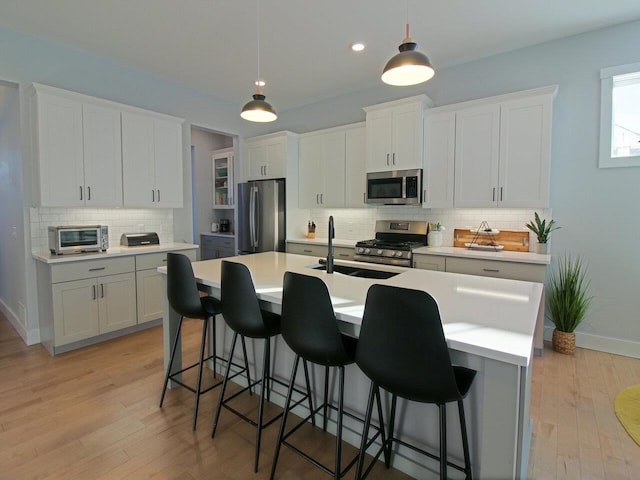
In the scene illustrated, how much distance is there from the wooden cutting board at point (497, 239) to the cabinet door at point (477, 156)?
0.43 m


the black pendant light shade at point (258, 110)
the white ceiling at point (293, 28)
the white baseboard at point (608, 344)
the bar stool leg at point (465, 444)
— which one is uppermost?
the white ceiling at point (293, 28)

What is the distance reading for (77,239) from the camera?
3.44 metres

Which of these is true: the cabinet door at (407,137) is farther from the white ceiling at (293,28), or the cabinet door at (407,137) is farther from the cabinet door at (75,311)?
the cabinet door at (75,311)

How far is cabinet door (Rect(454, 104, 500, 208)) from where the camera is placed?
3539 millimetres

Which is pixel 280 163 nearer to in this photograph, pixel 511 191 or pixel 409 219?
pixel 409 219

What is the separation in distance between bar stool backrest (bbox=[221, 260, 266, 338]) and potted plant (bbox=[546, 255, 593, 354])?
3.00 m

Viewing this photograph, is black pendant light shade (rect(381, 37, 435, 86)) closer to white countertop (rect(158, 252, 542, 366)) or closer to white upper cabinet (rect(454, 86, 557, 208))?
white countertop (rect(158, 252, 542, 366))

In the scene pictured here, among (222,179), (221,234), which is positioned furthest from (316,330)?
(222,179)

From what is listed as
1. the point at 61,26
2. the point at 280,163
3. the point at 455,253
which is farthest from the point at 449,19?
the point at 61,26

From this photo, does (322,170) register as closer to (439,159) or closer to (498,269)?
(439,159)

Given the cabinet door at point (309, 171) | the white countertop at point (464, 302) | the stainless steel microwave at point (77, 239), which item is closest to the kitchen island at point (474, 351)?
the white countertop at point (464, 302)

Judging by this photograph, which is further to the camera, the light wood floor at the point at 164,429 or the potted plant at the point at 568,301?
the potted plant at the point at 568,301

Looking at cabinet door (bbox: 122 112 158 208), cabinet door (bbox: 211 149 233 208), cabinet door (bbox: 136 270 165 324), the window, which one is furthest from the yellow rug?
cabinet door (bbox: 211 149 233 208)

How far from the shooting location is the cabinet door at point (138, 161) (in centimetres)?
385
